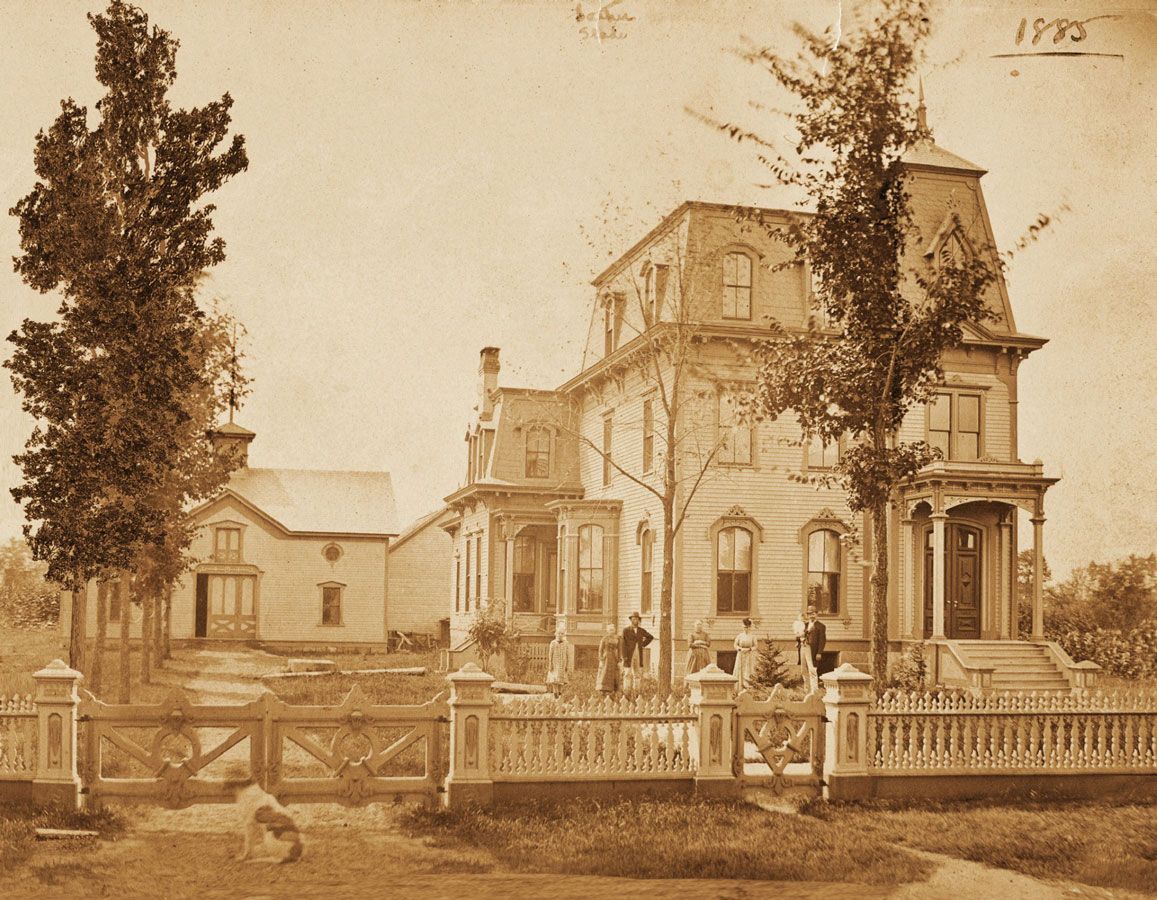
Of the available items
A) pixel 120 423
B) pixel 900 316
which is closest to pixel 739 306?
pixel 900 316

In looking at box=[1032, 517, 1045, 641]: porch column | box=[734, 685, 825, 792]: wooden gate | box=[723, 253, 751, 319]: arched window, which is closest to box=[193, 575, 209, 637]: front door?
box=[723, 253, 751, 319]: arched window

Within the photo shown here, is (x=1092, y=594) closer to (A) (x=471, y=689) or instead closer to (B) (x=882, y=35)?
(B) (x=882, y=35)

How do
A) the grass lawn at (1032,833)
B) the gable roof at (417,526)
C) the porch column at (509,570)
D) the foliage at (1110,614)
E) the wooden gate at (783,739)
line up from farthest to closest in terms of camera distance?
the gable roof at (417,526) → the porch column at (509,570) → the foliage at (1110,614) → the wooden gate at (783,739) → the grass lawn at (1032,833)

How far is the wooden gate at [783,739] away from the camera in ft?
31.4

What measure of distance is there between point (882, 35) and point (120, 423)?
8122 millimetres

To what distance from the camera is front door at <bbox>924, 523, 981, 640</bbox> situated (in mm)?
18141

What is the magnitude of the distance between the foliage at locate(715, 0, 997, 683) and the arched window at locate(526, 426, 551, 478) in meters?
10.8

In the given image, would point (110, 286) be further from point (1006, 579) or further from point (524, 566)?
point (1006, 579)

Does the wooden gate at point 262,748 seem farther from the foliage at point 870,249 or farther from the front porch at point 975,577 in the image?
the front porch at point 975,577

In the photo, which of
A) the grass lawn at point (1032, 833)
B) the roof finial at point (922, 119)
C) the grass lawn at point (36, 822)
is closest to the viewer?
the grass lawn at point (36, 822)

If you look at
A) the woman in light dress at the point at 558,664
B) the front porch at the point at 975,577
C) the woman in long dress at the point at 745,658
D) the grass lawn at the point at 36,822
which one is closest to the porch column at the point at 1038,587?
the front porch at the point at 975,577

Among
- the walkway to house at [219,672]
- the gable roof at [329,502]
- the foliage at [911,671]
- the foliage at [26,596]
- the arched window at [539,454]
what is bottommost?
the walkway to house at [219,672]

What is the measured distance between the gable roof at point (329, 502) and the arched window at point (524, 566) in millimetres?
6843

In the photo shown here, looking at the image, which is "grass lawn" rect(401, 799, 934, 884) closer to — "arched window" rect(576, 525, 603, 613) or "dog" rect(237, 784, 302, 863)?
"dog" rect(237, 784, 302, 863)
